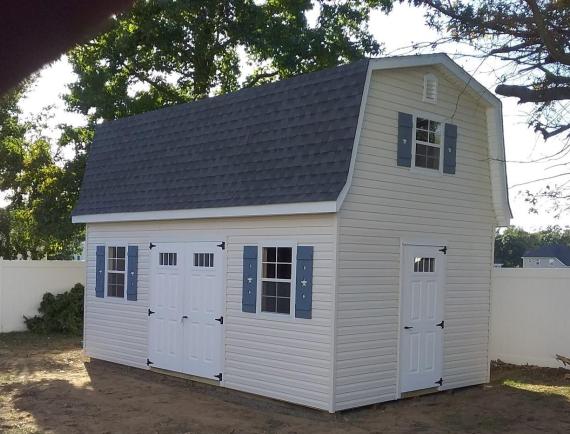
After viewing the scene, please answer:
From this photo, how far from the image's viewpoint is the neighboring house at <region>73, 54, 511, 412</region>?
9109 millimetres

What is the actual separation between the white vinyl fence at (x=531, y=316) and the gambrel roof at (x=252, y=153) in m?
2.27

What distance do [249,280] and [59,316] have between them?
8.90 meters

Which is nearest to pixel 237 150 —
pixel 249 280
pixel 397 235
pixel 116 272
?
pixel 249 280

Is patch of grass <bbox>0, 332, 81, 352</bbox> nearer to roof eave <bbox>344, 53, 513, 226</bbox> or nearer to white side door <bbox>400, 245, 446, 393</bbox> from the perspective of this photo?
white side door <bbox>400, 245, 446, 393</bbox>

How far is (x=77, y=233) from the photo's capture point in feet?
66.7

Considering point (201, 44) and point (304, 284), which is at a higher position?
point (201, 44)

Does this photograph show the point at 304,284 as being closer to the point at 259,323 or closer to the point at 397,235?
the point at 259,323

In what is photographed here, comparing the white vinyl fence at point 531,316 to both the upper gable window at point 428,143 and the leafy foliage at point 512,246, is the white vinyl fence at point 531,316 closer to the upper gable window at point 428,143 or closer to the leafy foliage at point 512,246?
the upper gable window at point 428,143

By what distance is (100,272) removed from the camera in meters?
13.1

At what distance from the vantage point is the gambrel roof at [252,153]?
9.17 meters

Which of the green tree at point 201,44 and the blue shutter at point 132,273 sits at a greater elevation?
the green tree at point 201,44

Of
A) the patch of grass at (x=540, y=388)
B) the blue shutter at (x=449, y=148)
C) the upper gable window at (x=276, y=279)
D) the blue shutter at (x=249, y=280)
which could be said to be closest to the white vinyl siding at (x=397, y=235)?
the blue shutter at (x=449, y=148)

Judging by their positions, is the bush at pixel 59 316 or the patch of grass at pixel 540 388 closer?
the patch of grass at pixel 540 388

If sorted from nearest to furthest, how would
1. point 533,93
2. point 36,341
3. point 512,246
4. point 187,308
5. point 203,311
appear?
point 533,93 < point 203,311 < point 187,308 < point 36,341 < point 512,246
